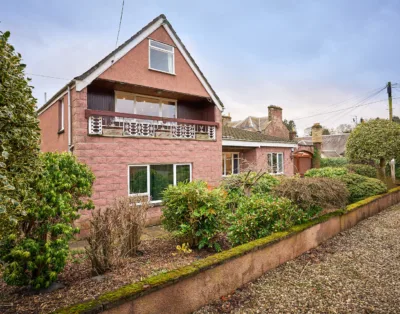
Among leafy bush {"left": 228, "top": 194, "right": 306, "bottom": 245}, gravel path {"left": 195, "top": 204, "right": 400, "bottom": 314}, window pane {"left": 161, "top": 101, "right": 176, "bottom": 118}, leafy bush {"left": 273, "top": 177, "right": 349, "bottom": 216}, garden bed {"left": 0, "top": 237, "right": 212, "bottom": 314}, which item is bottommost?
gravel path {"left": 195, "top": 204, "right": 400, "bottom": 314}

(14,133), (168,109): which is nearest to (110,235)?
(14,133)

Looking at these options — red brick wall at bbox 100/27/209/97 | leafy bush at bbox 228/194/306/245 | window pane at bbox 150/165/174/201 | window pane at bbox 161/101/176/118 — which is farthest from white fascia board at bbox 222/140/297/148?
leafy bush at bbox 228/194/306/245

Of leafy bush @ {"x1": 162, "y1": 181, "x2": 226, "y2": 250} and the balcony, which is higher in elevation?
the balcony

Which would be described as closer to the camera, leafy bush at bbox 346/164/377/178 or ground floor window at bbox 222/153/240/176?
leafy bush at bbox 346/164/377/178

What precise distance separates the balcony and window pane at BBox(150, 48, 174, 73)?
101 inches

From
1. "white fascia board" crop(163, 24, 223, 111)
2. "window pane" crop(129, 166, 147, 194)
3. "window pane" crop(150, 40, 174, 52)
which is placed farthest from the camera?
"white fascia board" crop(163, 24, 223, 111)

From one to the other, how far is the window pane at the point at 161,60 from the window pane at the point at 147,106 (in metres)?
1.64

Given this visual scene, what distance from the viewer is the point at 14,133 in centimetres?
234

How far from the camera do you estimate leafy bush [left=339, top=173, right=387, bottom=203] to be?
10617 millimetres

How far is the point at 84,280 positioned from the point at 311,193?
5452mm

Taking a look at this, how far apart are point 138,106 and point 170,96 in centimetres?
171

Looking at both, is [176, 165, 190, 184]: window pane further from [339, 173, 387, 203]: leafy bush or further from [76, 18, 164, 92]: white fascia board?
[339, 173, 387, 203]: leafy bush

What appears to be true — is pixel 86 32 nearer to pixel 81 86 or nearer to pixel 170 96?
pixel 81 86

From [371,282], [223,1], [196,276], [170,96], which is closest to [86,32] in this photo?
[170,96]
